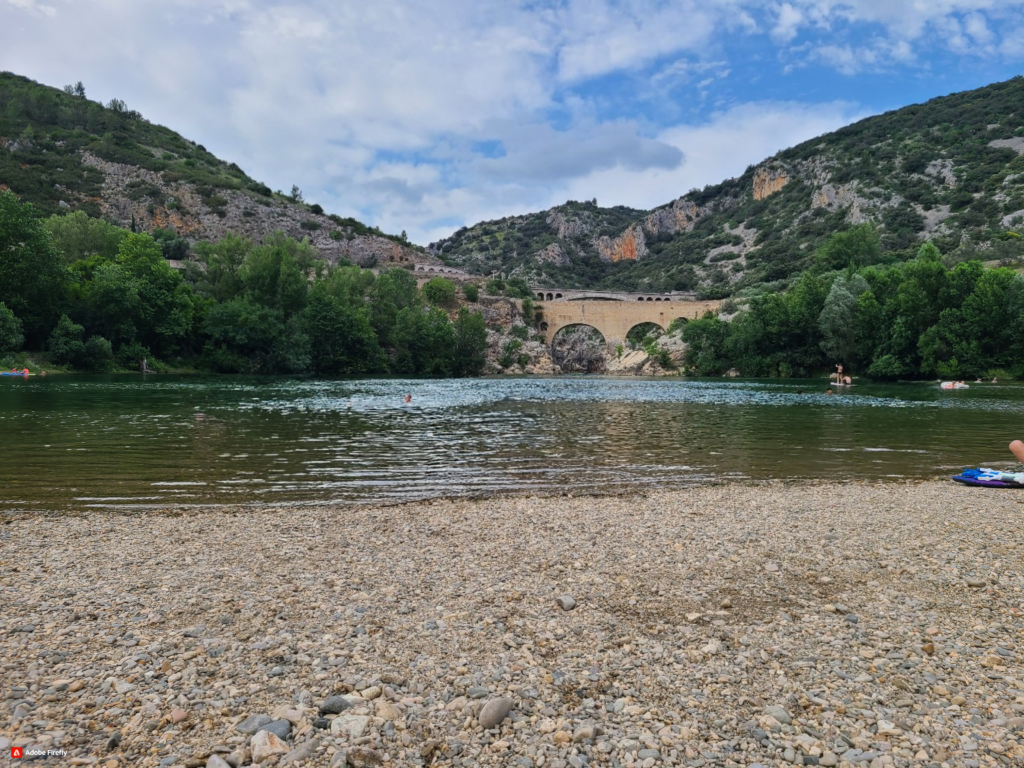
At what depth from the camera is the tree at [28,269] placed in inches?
1721

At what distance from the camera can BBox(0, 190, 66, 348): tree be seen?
43.7 meters

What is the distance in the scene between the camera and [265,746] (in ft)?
9.70

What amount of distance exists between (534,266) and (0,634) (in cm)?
14716

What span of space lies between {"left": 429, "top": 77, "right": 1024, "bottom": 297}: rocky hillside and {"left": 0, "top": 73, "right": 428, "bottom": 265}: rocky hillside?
46.3 m

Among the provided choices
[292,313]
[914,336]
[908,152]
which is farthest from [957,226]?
[292,313]

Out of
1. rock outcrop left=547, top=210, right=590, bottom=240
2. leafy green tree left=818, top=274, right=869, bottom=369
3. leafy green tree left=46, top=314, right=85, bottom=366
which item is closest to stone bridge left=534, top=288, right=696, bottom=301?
leafy green tree left=818, top=274, right=869, bottom=369

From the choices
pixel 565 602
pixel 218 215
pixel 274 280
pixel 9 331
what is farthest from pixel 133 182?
pixel 565 602

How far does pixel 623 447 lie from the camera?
15.4m

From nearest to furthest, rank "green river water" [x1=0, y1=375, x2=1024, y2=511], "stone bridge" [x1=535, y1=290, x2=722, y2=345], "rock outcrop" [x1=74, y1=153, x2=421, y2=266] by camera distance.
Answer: "green river water" [x1=0, y1=375, x2=1024, y2=511] → "rock outcrop" [x1=74, y1=153, x2=421, y2=266] → "stone bridge" [x1=535, y1=290, x2=722, y2=345]

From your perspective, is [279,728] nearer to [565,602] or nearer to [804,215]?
[565,602]

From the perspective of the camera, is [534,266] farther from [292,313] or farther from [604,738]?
[604,738]

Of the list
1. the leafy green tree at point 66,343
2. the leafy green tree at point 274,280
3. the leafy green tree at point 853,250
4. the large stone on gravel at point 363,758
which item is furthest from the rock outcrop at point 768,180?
the large stone on gravel at point 363,758

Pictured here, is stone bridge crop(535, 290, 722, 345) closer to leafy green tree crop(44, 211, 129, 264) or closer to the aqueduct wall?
the aqueduct wall

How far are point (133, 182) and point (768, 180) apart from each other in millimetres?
132684
